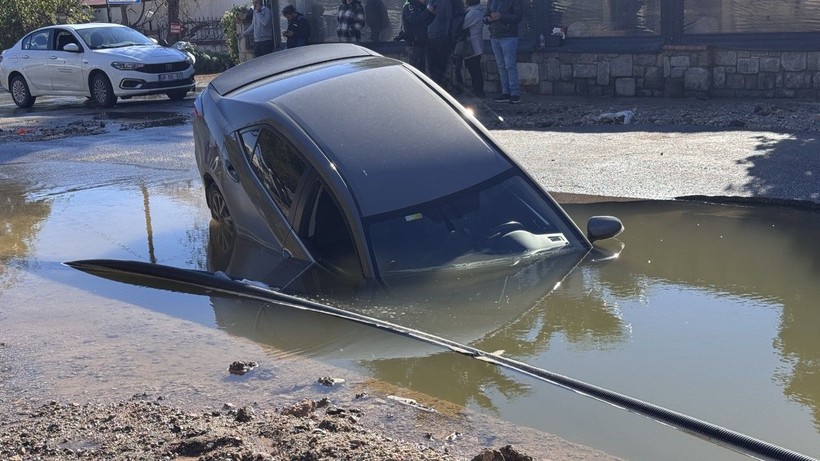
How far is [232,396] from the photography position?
16.4ft

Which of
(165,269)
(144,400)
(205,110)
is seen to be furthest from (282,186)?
(144,400)

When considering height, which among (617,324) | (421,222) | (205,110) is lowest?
(617,324)

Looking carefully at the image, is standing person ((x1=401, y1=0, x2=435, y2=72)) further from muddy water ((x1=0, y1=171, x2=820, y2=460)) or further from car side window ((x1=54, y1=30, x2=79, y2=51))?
muddy water ((x1=0, y1=171, x2=820, y2=460))

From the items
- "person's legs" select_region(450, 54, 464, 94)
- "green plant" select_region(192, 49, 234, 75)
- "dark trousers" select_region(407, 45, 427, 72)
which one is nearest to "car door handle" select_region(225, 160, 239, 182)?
"dark trousers" select_region(407, 45, 427, 72)

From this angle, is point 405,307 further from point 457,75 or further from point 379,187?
point 457,75

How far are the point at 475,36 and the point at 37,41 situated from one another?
10129 mm

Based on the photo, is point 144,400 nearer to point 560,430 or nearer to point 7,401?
point 7,401

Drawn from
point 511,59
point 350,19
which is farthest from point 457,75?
point 350,19

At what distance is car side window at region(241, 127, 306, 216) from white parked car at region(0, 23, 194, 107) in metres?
13.9

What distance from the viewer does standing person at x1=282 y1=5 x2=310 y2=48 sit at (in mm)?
20344

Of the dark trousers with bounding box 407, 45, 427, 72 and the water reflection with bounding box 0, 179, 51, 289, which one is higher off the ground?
the dark trousers with bounding box 407, 45, 427, 72

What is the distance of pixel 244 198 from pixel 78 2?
2883 cm

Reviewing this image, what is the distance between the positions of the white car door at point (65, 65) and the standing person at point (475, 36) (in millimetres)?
8172

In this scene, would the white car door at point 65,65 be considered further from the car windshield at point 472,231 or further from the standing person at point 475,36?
the car windshield at point 472,231
